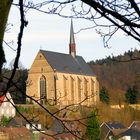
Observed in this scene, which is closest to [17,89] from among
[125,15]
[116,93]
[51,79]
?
[125,15]

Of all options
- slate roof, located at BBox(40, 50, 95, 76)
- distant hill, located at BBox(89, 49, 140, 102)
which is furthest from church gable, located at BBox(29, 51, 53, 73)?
distant hill, located at BBox(89, 49, 140, 102)

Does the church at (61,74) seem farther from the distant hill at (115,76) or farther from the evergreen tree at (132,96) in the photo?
the distant hill at (115,76)

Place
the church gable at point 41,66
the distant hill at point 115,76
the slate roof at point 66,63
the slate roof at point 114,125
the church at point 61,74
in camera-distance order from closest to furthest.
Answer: the slate roof at point 114,125
the church at point 61,74
the church gable at point 41,66
the slate roof at point 66,63
the distant hill at point 115,76

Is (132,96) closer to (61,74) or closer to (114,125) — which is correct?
(61,74)

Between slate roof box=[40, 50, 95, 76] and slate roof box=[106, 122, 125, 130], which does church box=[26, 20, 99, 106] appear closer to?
slate roof box=[40, 50, 95, 76]

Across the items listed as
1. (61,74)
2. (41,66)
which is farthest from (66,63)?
(41,66)

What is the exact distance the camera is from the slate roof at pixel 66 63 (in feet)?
184

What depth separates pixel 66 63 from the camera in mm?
57906

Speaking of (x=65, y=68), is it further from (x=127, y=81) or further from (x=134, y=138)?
(x=127, y=81)

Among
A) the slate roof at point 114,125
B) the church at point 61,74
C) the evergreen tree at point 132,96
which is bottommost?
the slate roof at point 114,125

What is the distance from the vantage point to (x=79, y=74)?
58.1 meters

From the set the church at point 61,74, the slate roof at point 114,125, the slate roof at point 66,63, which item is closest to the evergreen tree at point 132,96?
the church at point 61,74

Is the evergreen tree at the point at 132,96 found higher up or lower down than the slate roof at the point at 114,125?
higher up

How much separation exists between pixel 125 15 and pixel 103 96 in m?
60.3
